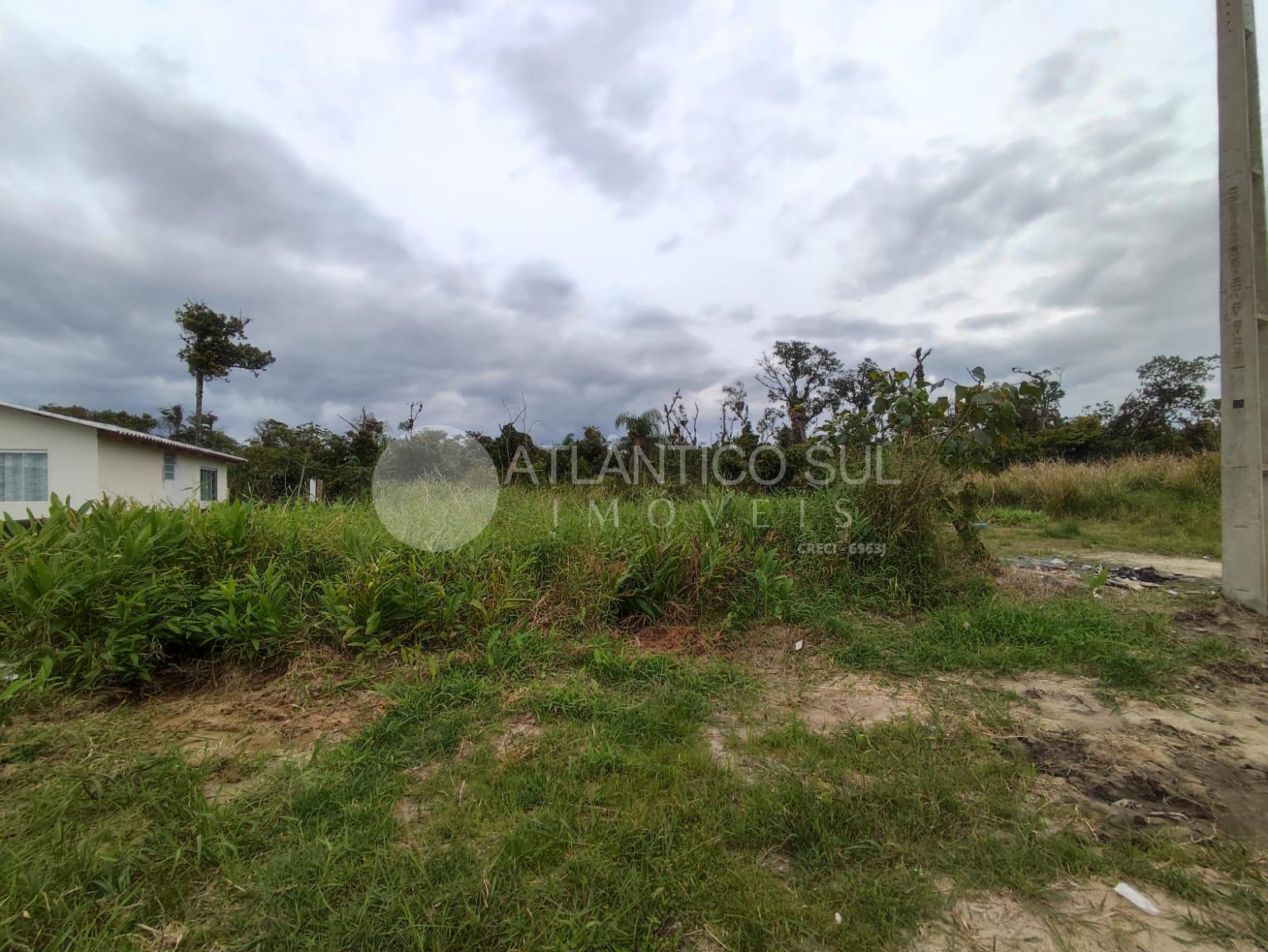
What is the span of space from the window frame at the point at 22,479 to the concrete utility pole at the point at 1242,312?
18.6 meters

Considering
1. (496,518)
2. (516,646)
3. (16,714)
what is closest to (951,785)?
(516,646)

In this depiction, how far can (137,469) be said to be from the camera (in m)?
13.4

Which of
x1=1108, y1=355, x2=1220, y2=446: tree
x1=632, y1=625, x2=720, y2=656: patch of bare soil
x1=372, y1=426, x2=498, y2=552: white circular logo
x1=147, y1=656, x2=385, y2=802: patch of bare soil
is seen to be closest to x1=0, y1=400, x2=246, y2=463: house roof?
x1=372, y1=426, x2=498, y2=552: white circular logo

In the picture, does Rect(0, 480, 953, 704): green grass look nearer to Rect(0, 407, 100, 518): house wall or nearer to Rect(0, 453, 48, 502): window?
Rect(0, 407, 100, 518): house wall

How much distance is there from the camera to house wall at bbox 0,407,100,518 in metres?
11.3

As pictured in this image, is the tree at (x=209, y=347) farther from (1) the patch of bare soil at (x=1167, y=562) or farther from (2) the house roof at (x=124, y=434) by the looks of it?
(1) the patch of bare soil at (x=1167, y=562)

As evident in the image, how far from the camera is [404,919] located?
1.18m

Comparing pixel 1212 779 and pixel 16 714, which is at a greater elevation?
pixel 16 714

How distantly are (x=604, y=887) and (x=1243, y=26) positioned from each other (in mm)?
6801

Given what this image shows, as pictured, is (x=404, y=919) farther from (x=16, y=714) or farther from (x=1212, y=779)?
(x=1212, y=779)

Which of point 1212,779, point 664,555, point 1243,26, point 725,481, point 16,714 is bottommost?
point 1212,779

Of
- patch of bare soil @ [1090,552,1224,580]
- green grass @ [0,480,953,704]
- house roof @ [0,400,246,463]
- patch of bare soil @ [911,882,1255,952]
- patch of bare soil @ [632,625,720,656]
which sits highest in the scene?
house roof @ [0,400,246,463]

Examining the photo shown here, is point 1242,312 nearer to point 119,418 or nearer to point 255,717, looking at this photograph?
point 255,717

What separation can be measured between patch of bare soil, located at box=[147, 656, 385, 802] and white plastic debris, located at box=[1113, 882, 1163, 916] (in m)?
2.50
